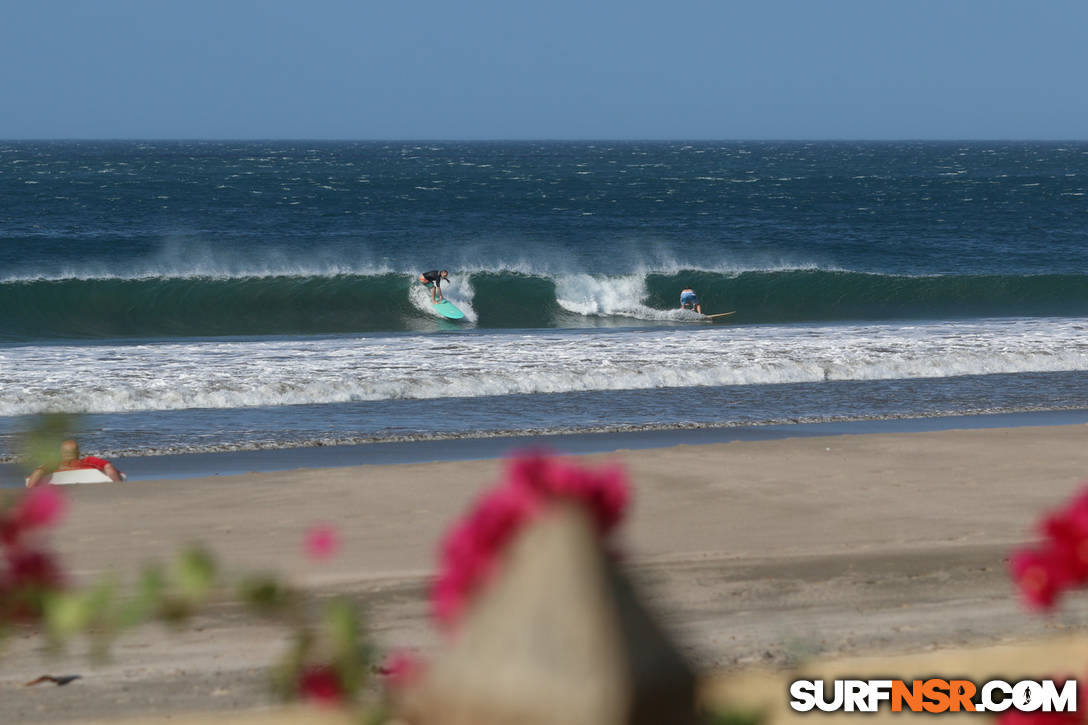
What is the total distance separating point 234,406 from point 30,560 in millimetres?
15128

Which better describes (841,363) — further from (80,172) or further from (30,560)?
(80,172)

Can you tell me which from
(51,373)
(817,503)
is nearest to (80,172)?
(51,373)

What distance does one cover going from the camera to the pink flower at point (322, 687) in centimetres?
137

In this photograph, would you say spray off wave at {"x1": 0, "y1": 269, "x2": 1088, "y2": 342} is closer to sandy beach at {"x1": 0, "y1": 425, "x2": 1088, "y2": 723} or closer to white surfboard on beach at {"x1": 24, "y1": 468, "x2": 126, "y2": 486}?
white surfboard on beach at {"x1": 24, "y1": 468, "x2": 126, "y2": 486}

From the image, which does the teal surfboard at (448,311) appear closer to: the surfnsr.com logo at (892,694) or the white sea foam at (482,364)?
the white sea foam at (482,364)

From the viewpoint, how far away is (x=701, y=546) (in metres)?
8.42

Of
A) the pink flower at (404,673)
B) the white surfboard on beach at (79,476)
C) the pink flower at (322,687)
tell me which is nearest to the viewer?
the pink flower at (404,673)

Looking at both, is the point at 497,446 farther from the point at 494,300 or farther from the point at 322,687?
the point at 494,300

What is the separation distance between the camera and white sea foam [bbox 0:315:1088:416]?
16562 mm

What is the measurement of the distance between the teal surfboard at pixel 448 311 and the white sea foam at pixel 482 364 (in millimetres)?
7444

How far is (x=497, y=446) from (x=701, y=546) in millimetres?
5360

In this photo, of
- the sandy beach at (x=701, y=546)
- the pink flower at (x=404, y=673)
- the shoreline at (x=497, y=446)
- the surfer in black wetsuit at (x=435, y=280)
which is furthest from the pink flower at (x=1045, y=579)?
the surfer in black wetsuit at (x=435, y=280)

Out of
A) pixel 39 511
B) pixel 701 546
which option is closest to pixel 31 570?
pixel 39 511

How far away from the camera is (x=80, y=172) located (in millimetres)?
91812
